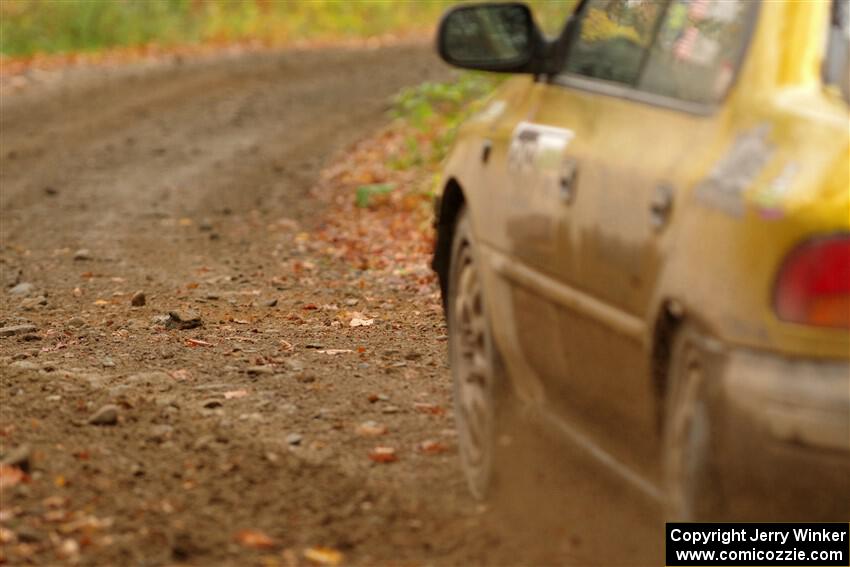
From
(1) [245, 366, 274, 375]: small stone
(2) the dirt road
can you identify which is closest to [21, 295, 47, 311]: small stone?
(2) the dirt road

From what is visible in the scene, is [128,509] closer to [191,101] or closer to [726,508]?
[726,508]

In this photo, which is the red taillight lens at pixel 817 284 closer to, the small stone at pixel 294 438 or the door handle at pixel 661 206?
the door handle at pixel 661 206

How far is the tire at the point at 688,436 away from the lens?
11.6 feet

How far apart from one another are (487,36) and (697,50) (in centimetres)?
126

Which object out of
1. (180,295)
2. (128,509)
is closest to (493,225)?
(128,509)

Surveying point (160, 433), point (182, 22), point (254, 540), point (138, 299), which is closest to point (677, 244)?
point (254, 540)

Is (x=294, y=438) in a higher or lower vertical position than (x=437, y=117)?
higher

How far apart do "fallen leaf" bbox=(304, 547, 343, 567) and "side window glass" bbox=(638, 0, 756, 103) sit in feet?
5.06

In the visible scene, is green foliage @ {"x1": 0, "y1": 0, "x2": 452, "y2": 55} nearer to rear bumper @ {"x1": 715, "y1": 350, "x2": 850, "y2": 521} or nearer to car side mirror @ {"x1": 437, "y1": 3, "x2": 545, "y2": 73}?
car side mirror @ {"x1": 437, "y1": 3, "x2": 545, "y2": 73}

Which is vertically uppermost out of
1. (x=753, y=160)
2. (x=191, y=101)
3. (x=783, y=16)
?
(x=783, y=16)

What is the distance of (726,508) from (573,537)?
117 centimetres

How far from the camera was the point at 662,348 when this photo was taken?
3.80m

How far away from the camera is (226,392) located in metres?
6.77

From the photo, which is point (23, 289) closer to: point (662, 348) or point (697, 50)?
point (697, 50)
